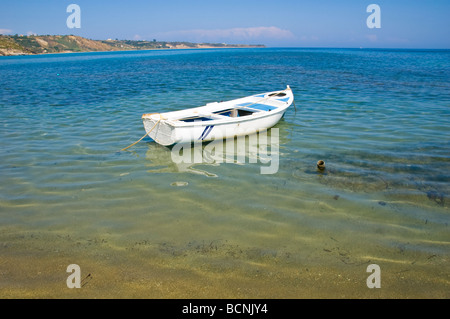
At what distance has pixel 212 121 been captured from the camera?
10.8 m

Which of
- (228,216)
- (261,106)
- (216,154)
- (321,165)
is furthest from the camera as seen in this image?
(261,106)

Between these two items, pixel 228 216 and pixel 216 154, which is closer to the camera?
pixel 228 216

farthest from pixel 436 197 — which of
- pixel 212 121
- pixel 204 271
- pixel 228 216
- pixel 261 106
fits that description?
pixel 261 106

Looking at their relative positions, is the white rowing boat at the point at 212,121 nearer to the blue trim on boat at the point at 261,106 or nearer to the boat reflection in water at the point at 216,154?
the blue trim on boat at the point at 261,106

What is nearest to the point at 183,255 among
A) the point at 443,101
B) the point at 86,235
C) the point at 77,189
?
the point at 86,235

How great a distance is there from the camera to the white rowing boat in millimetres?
10375

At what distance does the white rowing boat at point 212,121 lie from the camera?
34.0 feet

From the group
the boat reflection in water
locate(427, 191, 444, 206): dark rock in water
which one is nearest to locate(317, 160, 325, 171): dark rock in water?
the boat reflection in water

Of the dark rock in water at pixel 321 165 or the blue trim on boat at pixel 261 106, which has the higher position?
the blue trim on boat at pixel 261 106

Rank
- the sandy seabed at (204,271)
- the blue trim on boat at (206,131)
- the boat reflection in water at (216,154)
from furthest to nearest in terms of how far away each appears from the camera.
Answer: the blue trim on boat at (206,131)
the boat reflection in water at (216,154)
the sandy seabed at (204,271)

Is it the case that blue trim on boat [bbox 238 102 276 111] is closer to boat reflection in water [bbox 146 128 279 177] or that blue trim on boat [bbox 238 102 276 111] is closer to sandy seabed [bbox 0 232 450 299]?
boat reflection in water [bbox 146 128 279 177]

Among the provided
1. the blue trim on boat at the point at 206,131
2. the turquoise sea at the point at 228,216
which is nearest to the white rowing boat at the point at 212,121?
the blue trim on boat at the point at 206,131

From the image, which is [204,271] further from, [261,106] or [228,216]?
[261,106]
